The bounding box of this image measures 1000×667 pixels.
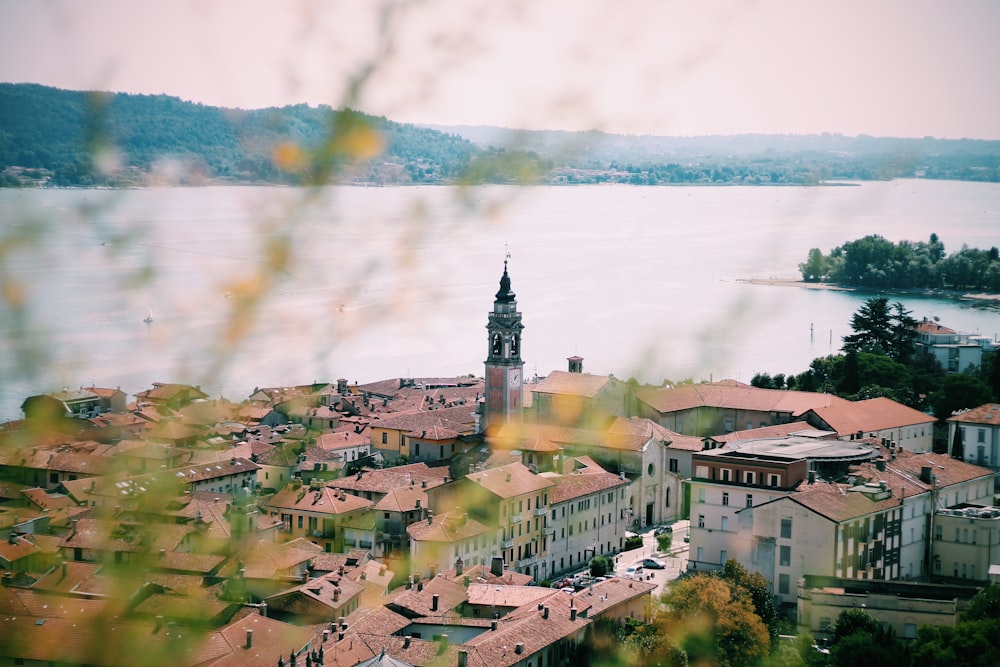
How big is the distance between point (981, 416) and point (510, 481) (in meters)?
9.08

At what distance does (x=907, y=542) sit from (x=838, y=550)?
5.12 feet

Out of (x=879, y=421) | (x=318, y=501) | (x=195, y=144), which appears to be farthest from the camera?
(x=879, y=421)

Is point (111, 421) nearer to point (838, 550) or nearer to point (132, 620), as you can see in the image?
point (838, 550)

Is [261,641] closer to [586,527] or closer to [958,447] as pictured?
[586,527]

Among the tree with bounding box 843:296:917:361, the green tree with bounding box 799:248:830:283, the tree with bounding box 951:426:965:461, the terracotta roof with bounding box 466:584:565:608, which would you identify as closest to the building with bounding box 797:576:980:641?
the terracotta roof with bounding box 466:584:565:608

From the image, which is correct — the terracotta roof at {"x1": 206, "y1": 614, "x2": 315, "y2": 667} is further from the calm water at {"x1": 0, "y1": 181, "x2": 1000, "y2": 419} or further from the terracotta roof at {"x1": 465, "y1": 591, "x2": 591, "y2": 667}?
the calm water at {"x1": 0, "y1": 181, "x2": 1000, "y2": 419}

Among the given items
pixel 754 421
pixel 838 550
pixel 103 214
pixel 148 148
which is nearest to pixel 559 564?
pixel 838 550

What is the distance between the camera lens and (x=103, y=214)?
2520 mm

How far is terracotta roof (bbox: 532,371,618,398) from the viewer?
2245 centimetres

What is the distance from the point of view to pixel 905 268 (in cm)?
4353

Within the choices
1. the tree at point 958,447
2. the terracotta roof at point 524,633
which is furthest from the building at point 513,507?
the tree at point 958,447

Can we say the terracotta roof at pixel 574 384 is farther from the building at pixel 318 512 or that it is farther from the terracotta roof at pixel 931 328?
the terracotta roof at pixel 931 328

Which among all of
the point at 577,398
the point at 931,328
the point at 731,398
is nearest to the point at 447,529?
the point at 577,398

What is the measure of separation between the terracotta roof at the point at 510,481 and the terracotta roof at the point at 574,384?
17.1 feet
